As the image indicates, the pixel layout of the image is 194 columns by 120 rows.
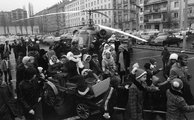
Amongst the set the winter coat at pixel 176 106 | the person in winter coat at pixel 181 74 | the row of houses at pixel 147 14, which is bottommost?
the winter coat at pixel 176 106

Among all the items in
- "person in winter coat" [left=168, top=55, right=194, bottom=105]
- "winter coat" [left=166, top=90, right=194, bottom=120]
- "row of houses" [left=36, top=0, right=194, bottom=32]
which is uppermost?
"row of houses" [left=36, top=0, right=194, bottom=32]

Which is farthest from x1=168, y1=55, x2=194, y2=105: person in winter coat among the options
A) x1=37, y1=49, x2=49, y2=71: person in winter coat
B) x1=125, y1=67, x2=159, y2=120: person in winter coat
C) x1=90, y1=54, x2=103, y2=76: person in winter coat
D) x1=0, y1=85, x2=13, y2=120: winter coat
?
x1=37, y1=49, x2=49, y2=71: person in winter coat

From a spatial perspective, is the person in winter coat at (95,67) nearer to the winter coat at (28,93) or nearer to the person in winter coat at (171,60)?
the person in winter coat at (171,60)

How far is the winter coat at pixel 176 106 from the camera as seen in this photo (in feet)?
11.5

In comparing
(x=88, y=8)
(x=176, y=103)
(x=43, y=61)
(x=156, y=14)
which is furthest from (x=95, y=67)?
(x=88, y=8)

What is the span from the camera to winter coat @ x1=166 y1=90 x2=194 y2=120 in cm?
352

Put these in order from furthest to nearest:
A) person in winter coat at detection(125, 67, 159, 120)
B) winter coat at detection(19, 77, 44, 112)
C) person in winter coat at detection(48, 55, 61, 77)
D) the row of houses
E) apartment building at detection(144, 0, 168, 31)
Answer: apartment building at detection(144, 0, 168, 31) < the row of houses < person in winter coat at detection(48, 55, 61, 77) < winter coat at detection(19, 77, 44, 112) < person in winter coat at detection(125, 67, 159, 120)

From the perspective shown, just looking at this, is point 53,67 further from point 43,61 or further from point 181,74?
point 181,74

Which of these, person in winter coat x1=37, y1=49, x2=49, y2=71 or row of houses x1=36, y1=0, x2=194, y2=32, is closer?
person in winter coat x1=37, y1=49, x2=49, y2=71

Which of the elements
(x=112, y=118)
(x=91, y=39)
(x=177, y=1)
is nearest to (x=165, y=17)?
(x=177, y=1)

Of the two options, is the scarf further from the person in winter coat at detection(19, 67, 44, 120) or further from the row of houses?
the row of houses

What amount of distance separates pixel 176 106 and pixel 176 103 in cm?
10

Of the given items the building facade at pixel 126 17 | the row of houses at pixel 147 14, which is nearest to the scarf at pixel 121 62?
the row of houses at pixel 147 14

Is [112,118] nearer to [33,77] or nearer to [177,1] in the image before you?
[33,77]
